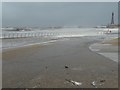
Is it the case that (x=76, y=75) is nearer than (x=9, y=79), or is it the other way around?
(x=9, y=79)

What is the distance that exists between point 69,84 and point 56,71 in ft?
8.66

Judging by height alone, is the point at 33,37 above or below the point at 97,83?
below

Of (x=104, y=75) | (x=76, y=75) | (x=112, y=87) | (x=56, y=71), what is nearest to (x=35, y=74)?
(x=56, y=71)

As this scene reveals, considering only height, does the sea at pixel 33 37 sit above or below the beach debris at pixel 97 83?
below

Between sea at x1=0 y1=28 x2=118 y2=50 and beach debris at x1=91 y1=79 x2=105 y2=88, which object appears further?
sea at x1=0 y1=28 x2=118 y2=50

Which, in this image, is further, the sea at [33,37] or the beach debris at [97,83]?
the sea at [33,37]

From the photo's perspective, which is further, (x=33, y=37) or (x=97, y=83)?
(x=33, y=37)

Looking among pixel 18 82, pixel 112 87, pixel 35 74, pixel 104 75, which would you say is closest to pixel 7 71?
pixel 35 74

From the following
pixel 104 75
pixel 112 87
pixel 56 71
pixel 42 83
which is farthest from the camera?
pixel 56 71

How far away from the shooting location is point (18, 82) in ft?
29.8

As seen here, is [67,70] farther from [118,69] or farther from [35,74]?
[118,69]

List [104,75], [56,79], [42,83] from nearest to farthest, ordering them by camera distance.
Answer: [42,83] → [56,79] → [104,75]

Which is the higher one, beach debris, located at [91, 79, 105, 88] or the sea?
beach debris, located at [91, 79, 105, 88]

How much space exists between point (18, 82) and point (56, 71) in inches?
106
